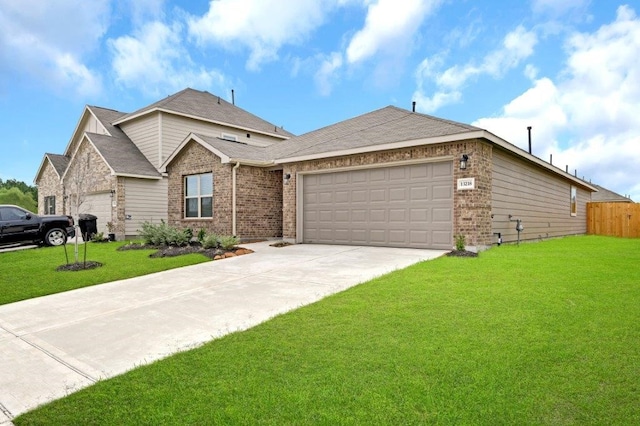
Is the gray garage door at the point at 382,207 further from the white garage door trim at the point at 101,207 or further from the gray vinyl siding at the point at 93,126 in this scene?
the gray vinyl siding at the point at 93,126

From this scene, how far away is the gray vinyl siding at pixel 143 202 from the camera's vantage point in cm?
1722

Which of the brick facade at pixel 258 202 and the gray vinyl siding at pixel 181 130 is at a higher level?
the gray vinyl siding at pixel 181 130

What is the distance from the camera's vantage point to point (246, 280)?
7.33m

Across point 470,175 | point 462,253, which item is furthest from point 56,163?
point 462,253

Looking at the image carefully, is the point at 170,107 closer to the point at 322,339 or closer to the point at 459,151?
the point at 459,151

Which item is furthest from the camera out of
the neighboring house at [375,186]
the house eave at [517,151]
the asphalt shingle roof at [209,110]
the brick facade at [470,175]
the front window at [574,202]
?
the front window at [574,202]

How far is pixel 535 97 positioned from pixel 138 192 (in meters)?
→ 18.1

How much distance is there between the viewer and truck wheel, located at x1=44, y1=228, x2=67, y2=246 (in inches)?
559

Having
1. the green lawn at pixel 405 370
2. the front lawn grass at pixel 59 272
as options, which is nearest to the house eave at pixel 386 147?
the front lawn grass at pixel 59 272

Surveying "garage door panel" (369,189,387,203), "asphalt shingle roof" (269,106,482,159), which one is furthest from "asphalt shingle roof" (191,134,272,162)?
"garage door panel" (369,189,387,203)

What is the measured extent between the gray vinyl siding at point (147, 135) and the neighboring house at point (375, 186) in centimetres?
238

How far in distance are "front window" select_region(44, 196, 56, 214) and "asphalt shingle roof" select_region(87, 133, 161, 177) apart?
574 cm

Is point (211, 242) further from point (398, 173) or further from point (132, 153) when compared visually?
point (132, 153)

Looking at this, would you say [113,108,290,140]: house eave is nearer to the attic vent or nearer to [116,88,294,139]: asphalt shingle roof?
[116,88,294,139]: asphalt shingle roof
